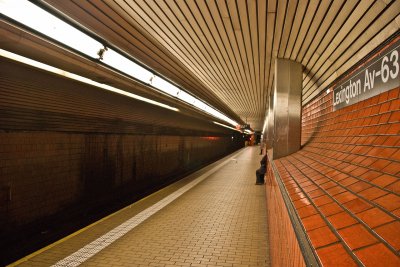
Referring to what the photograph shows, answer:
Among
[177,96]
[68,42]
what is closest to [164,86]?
[177,96]

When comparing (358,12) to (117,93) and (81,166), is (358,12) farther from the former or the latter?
(81,166)

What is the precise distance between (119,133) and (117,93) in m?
1.74

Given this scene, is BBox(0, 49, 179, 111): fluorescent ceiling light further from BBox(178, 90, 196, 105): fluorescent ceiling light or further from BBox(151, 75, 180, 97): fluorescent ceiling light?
BBox(178, 90, 196, 105): fluorescent ceiling light

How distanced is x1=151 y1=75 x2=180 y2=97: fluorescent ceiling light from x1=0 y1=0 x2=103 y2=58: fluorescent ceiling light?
250 centimetres

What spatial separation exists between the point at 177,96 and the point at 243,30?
14.5 ft

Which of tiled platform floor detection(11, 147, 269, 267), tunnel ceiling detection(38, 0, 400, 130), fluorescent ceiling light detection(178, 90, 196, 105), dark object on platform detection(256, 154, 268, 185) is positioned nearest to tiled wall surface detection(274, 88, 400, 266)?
tunnel ceiling detection(38, 0, 400, 130)

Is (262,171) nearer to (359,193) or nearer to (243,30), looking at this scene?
(243,30)

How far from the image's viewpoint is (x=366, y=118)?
2830 mm

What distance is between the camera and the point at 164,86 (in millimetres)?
7430

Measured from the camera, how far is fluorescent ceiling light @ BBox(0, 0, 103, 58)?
2.84 m

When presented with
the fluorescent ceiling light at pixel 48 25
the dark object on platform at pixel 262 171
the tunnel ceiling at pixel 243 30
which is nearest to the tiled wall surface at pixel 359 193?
the tunnel ceiling at pixel 243 30

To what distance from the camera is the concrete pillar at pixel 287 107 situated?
6.07 meters

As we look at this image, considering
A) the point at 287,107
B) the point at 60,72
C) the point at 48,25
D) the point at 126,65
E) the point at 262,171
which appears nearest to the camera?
the point at 48,25

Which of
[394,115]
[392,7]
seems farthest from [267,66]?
[394,115]
